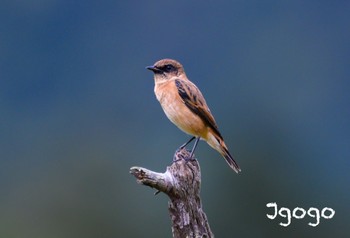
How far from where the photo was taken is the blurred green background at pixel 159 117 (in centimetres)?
2766

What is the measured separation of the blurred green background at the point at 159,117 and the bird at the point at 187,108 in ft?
30.1

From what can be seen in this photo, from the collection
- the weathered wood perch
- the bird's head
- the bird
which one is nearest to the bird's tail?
the bird

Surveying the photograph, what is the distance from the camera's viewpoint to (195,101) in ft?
39.3

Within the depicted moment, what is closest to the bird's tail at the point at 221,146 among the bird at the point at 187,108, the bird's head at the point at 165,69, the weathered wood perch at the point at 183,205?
the bird at the point at 187,108

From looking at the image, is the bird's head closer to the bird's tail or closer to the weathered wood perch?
the bird's tail

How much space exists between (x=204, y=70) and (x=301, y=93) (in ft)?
28.1

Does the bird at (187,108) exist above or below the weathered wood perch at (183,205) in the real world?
above

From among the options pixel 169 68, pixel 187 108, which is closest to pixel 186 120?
pixel 187 108

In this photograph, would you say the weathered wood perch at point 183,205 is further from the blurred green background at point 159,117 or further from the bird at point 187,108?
the blurred green background at point 159,117

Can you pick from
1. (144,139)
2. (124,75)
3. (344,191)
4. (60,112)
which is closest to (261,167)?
(344,191)

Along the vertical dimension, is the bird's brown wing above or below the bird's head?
below

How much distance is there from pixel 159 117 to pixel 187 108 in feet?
167

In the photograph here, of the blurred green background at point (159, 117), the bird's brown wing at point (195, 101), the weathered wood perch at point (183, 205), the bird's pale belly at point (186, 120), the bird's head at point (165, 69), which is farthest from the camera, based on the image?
the blurred green background at point (159, 117)

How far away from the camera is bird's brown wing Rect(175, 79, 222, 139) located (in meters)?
11.8
